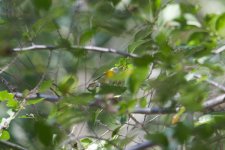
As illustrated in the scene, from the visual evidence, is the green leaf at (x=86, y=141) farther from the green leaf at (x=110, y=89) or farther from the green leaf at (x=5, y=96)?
the green leaf at (x=110, y=89)

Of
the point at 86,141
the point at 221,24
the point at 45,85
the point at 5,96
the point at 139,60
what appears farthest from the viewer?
the point at 86,141

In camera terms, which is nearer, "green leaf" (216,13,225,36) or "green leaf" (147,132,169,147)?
"green leaf" (147,132,169,147)

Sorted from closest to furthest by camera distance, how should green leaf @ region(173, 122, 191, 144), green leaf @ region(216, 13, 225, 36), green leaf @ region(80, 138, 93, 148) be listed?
green leaf @ region(173, 122, 191, 144), green leaf @ region(216, 13, 225, 36), green leaf @ region(80, 138, 93, 148)

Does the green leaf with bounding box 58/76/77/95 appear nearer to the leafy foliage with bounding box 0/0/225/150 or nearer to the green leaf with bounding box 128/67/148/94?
the leafy foliage with bounding box 0/0/225/150

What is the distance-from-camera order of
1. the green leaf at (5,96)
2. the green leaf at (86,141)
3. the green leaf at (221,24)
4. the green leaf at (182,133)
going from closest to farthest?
the green leaf at (182,133)
the green leaf at (221,24)
the green leaf at (5,96)
the green leaf at (86,141)

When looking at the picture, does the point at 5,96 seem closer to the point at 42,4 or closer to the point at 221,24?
the point at 42,4

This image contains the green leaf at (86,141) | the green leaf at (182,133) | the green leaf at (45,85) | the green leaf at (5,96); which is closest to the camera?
the green leaf at (182,133)

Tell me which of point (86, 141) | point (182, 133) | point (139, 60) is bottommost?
point (86, 141)

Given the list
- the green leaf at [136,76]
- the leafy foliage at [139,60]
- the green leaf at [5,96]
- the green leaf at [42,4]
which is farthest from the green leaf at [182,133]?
the green leaf at [5,96]

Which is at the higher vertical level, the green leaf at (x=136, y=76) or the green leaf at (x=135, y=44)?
the green leaf at (x=136, y=76)

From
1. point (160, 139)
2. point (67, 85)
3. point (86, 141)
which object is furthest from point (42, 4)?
point (86, 141)

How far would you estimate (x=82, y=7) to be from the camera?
2.94 ft

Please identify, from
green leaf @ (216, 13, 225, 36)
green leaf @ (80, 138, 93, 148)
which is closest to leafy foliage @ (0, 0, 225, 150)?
green leaf @ (216, 13, 225, 36)

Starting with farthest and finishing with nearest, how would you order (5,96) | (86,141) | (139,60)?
1. (86,141)
2. (5,96)
3. (139,60)
